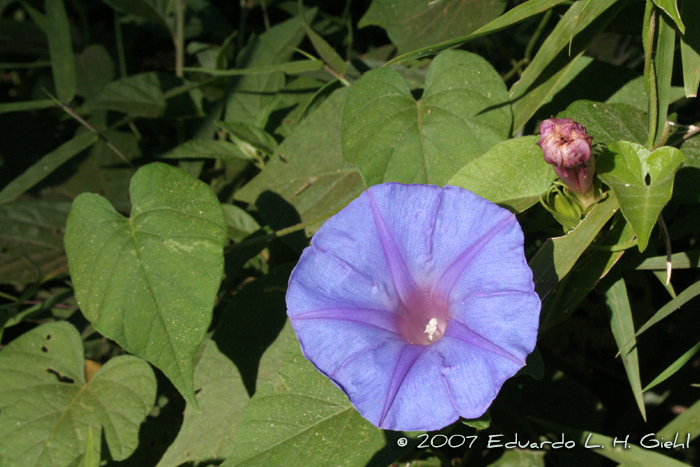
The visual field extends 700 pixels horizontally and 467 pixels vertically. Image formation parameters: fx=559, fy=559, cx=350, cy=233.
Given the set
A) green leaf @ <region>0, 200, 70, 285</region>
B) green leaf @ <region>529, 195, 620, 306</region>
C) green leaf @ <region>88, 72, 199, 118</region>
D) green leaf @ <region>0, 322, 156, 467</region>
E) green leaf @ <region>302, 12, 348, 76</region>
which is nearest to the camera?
green leaf @ <region>529, 195, 620, 306</region>

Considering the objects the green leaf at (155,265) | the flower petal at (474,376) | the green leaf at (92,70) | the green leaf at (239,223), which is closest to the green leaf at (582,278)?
the flower petal at (474,376)

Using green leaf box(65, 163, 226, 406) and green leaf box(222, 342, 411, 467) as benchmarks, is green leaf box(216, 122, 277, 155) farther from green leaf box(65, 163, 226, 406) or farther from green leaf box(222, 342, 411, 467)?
green leaf box(222, 342, 411, 467)

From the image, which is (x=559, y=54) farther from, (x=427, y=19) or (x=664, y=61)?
(x=427, y=19)

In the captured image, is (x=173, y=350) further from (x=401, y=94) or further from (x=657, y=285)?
(x=657, y=285)

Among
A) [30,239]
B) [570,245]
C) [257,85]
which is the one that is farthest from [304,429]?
[30,239]

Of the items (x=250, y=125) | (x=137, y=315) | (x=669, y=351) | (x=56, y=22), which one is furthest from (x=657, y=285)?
(x=56, y=22)

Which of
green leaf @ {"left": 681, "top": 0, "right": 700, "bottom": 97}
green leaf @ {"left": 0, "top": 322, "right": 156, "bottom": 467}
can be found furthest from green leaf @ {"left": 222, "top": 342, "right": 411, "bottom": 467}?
green leaf @ {"left": 681, "top": 0, "right": 700, "bottom": 97}
